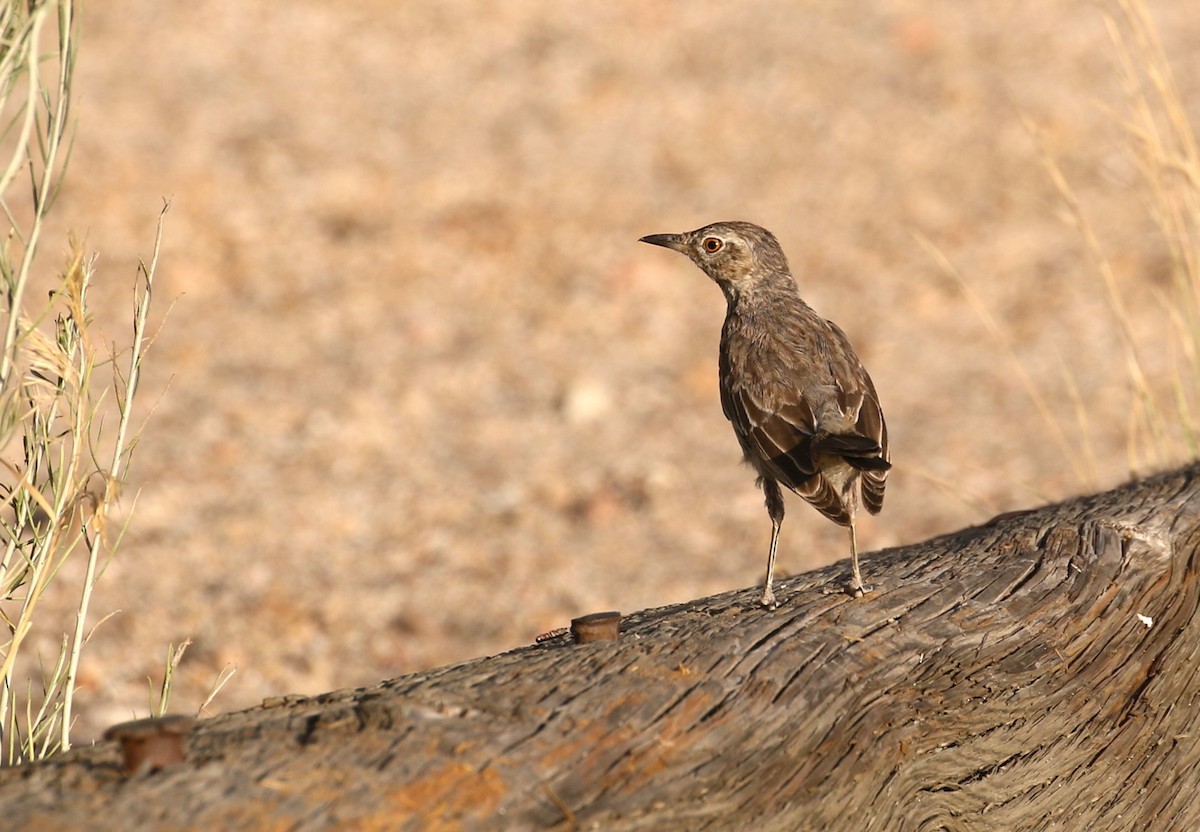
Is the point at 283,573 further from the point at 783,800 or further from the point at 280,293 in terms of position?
the point at 783,800

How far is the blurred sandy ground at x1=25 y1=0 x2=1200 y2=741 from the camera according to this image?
27.1 feet

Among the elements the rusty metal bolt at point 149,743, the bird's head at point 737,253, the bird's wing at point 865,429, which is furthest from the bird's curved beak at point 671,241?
the rusty metal bolt at point 149,743

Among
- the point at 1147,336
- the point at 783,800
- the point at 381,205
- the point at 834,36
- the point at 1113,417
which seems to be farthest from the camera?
the point at 834,36

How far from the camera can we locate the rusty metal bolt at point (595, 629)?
3.16 meters

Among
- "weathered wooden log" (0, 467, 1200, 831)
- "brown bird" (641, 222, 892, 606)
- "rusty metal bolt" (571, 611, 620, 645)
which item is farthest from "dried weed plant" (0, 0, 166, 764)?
"brown bird" (641, 222, 892, 606)

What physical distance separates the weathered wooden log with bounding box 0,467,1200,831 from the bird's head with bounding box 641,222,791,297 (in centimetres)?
136

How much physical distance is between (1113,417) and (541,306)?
4191 millimetres

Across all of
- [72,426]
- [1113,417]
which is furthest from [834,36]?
[72,426]

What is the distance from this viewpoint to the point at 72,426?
10.3 feet

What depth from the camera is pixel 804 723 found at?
9.62ft

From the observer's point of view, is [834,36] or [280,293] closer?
[280,293]

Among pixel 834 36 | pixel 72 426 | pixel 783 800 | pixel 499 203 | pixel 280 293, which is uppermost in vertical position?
pixel 834 36

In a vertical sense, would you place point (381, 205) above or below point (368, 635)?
above

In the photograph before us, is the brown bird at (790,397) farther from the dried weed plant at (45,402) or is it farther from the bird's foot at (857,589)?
the dried weed plant at (45,402)
